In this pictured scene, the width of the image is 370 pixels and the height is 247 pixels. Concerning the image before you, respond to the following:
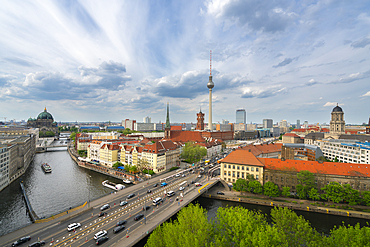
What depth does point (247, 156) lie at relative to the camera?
60469mm

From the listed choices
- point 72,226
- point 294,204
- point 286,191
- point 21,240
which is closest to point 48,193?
point 21,240

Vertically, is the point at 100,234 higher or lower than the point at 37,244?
higher

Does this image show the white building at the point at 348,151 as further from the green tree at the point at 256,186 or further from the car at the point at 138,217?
the car at the point at 138,217

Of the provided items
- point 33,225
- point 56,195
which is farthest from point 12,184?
point 33,225

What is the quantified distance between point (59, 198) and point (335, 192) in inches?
3060

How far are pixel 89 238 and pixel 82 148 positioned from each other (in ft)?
366

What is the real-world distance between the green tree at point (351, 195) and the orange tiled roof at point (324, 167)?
4.96 meters

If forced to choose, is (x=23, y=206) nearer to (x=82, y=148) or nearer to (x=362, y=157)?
(x=82, y=148)

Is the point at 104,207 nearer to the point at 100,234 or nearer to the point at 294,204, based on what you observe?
the point at 100,234

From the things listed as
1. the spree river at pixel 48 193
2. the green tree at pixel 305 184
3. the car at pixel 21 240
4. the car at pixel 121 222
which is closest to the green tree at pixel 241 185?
the green tree at pixel 305 184

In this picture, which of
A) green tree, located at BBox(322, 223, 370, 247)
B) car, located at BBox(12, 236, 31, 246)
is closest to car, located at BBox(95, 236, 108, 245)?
car, located at BBox(12, 236, 31, 246)

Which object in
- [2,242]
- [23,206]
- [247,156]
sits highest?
[247,156]

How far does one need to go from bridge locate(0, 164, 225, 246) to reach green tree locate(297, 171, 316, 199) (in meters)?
25.7

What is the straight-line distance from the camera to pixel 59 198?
5447cm
